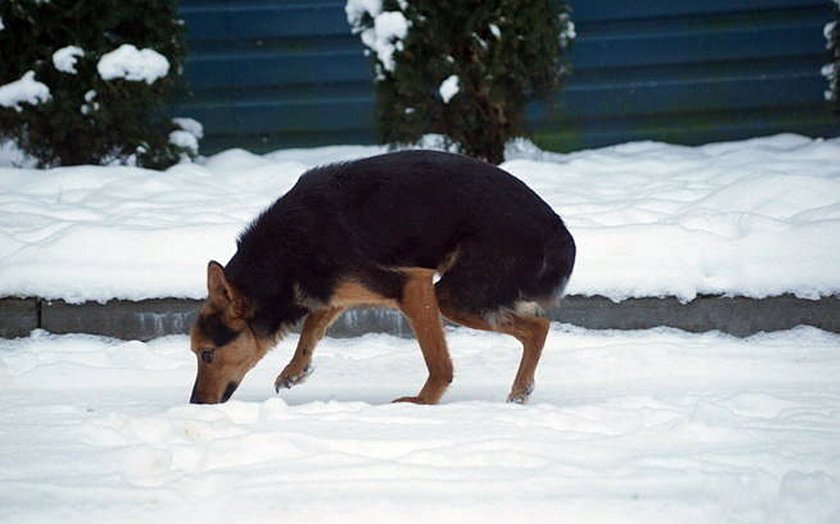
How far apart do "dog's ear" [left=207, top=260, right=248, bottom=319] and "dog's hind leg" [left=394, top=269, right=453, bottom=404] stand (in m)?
0.73

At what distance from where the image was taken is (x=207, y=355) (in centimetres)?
Result: 530

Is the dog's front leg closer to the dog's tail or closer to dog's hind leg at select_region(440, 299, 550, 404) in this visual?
dog's hind leg at select_region(440, 299, 550, 404)

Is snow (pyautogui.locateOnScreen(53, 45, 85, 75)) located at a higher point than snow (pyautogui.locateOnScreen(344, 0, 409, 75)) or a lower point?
lower

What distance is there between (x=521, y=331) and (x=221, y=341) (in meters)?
1.37

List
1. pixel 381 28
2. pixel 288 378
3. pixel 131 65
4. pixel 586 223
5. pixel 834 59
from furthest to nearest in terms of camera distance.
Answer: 1. pixel 834 59
2. pixel 131 65
3. pixel 381 28
4. pixel 586 223
5. pixel 288 378

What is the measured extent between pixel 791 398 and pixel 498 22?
13.8ft

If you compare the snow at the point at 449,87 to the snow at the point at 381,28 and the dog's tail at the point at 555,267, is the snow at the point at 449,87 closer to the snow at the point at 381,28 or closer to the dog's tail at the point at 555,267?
the snow at the point at 381,28

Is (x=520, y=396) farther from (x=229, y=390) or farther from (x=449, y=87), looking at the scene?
(x=449, y=87)

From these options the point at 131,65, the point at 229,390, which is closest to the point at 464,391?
the point at 229,390

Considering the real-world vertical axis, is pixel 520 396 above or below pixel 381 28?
below

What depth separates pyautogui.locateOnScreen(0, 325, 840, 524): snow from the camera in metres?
3.78

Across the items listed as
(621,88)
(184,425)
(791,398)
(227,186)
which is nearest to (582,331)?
(791,398)

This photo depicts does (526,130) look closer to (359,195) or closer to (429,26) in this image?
(429,26)

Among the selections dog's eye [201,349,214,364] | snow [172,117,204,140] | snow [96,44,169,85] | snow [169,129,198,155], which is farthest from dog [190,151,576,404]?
snow [172,117,204,140]
